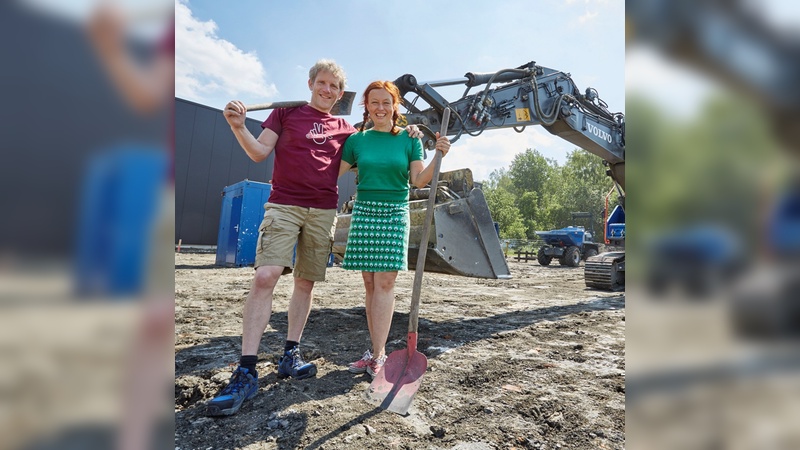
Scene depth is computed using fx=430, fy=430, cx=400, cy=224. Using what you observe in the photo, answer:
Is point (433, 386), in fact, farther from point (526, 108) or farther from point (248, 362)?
point (526, 108)

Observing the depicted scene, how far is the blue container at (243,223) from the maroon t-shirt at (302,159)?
7185 mm

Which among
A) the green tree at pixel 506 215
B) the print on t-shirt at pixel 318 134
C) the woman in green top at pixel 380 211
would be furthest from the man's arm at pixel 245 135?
the green tree at pixel 506 215

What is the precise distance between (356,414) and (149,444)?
67.7 inches

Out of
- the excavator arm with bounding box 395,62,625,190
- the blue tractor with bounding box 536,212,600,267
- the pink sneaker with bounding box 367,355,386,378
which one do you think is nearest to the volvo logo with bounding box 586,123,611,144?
the excavator arm with bounding box 395,62,625,190

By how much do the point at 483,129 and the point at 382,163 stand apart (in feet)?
10.2

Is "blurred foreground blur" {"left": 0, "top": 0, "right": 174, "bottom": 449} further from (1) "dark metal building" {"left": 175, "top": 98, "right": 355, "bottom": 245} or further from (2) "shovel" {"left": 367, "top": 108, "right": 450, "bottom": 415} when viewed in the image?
(1) "dark metal building" {"left": 175, "top": 98, "right": 355, "bottom": 245}

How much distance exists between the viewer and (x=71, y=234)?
0.34 meters

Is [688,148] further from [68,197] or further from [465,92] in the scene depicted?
[465,92]

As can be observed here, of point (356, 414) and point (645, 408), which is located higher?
point (645, 408)

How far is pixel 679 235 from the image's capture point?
350 millimetres

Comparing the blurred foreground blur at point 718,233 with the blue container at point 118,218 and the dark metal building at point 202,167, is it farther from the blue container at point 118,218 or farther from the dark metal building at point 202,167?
the dark metal building at point 202,167

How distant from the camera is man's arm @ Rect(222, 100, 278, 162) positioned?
7.18 feet

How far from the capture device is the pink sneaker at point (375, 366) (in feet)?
8.13

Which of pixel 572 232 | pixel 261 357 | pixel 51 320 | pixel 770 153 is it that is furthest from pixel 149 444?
pixel 572 232
